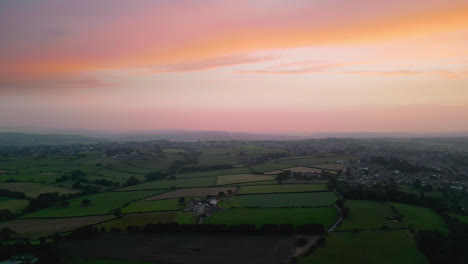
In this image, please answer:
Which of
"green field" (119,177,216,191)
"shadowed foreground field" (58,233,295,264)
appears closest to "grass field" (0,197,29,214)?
"green field" (119,177,216,191)

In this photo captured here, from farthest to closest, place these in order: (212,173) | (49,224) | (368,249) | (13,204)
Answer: (212,173) → (13,204) → (49,224) → (368,249)

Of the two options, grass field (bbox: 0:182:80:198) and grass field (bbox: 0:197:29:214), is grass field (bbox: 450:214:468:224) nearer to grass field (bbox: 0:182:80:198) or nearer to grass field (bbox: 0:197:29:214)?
grass field (bbox: 0:197:29:214)

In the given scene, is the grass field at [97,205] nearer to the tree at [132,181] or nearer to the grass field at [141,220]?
the grass field at [141,220]

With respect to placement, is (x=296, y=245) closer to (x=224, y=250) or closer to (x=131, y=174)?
(x=224, y=250)

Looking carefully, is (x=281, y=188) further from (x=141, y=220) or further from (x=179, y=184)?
(x=141, y=220)

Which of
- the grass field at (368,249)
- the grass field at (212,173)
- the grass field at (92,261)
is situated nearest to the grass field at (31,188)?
the grass field at (212,173)

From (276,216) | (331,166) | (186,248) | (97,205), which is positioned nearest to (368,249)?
(276,216)
